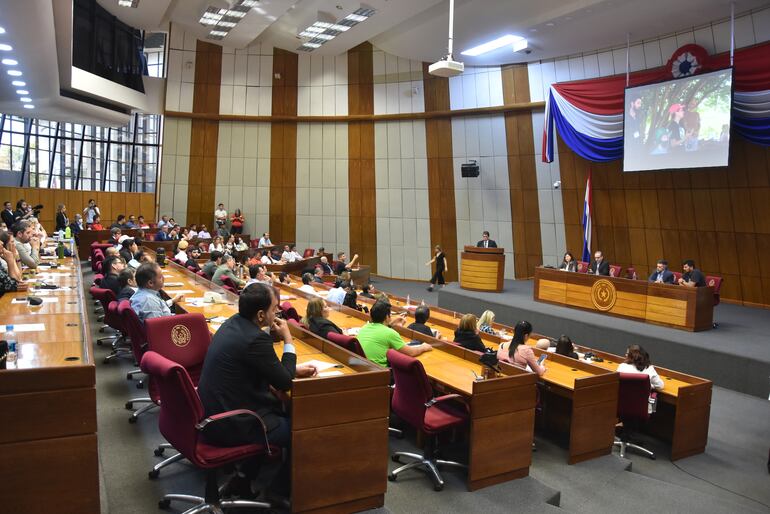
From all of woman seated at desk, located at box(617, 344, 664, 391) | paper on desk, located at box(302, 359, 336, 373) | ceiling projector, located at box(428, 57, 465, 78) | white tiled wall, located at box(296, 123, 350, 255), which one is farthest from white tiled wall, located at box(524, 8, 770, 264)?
paper on desk, located at box(302, 359, 336, 373)

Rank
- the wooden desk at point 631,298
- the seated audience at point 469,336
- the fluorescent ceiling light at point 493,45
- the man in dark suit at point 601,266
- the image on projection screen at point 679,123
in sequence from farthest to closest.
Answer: the fluorescent ceiling light at point 493,45
the man in dark suit at point 601,266
the image on projection screen at point 679,123
the wooden desk at point 631,298
the seated audience at point 469,336

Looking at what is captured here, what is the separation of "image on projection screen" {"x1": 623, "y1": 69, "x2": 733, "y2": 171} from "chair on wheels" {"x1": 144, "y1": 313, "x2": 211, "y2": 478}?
9.33 meters

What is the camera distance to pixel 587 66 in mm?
12641

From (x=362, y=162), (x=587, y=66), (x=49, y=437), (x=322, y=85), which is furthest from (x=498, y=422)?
(x=322, y=85)

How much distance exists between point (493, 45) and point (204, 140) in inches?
351

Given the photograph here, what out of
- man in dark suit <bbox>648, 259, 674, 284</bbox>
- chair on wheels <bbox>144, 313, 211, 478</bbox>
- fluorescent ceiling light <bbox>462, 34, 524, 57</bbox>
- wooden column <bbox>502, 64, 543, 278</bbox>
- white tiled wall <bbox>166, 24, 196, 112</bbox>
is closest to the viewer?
chair on wheels <bbox>144, 313, 211, 478</bbox>

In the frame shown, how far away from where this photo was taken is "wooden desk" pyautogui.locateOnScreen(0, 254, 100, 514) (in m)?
2.44

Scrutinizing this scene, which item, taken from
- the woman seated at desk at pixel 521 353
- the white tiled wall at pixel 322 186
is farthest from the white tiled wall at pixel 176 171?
the woman seated at desk at pixel 521 353

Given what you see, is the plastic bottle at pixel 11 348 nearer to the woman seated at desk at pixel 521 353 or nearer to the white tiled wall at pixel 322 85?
the woman seated at desk at pixel 521 353

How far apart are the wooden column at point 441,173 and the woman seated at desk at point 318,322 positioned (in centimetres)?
1109

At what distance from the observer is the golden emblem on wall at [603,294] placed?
9.40 m

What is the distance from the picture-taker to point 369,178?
16781 mm

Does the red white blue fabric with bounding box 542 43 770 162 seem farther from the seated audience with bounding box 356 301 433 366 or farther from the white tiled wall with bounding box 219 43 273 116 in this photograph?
the white tiled wall with bounding box 219 43 273 116

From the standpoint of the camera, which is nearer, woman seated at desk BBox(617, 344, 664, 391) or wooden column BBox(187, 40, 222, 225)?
woman seated at desk BBox(617, 344, 664, 391)
